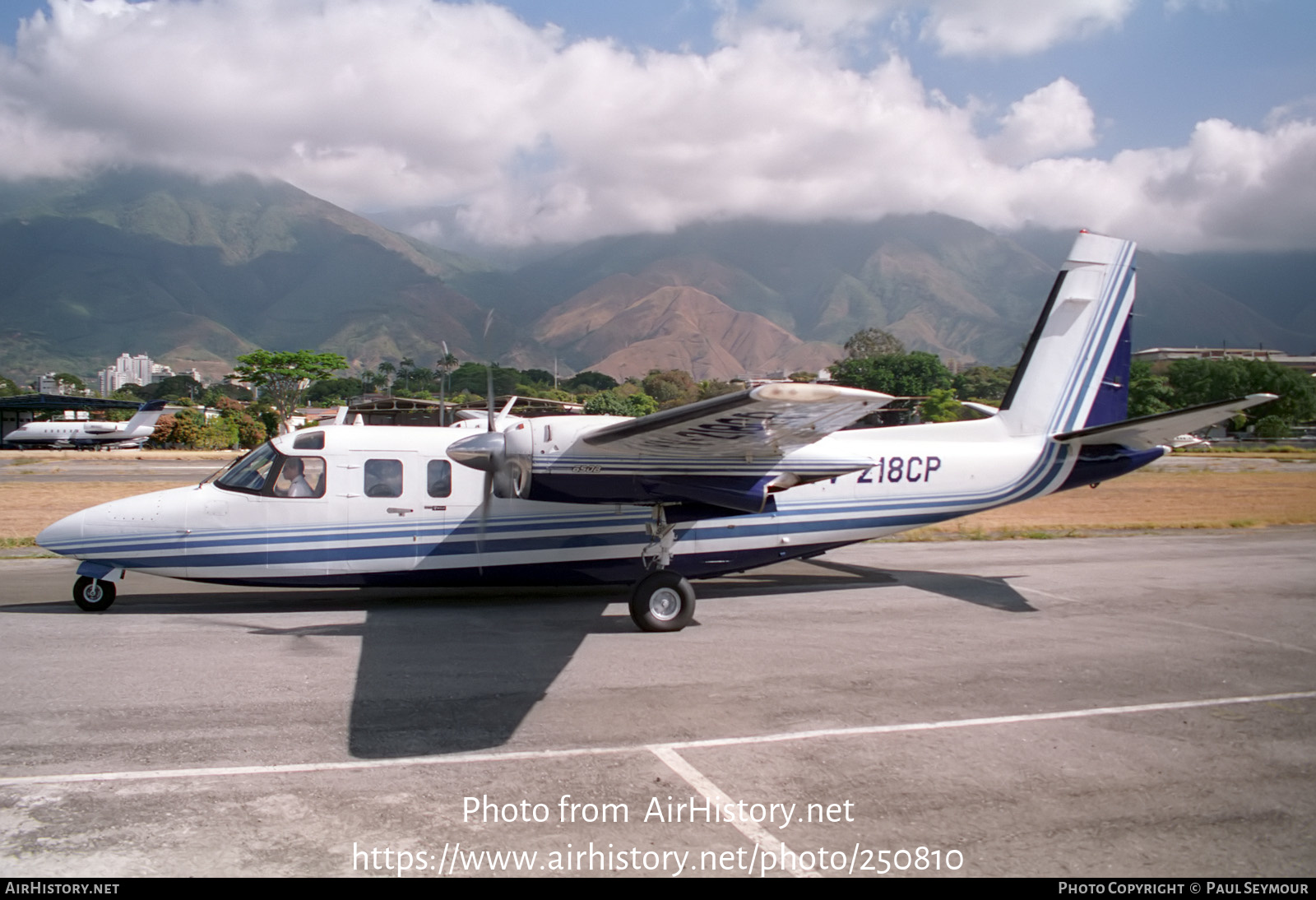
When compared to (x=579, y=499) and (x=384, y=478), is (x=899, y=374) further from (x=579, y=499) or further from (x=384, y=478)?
(x=384, y=478)

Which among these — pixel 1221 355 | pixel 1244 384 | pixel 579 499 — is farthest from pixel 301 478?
pixel 1221 355

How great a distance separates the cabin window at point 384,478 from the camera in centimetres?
1056

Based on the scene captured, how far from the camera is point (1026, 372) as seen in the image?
12.8 m

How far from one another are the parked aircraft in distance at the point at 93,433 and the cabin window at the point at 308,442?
6754 centimetres

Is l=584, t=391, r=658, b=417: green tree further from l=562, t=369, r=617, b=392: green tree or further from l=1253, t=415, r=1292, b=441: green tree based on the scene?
l=1253, t=415, r=1292, b=441: green tree

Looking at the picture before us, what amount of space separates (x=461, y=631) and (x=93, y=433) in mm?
76216

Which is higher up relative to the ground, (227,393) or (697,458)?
(227,393)

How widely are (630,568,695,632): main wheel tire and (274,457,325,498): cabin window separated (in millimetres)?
4091

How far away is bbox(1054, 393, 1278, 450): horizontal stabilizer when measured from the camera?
9422 mm

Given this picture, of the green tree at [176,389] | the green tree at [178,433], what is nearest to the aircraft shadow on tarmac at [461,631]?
the green tree at [178,433]

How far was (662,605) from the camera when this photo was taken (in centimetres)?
979

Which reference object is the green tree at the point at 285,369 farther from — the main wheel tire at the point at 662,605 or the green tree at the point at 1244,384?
the green tree at the point at 1244,384

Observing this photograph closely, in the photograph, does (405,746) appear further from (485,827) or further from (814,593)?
(814,593)

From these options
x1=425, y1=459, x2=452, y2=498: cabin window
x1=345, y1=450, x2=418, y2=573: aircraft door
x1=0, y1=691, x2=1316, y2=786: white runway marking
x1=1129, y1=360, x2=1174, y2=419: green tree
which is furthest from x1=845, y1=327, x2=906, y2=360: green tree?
x1=0, y1=691, x2=1316, y2=786: white runway marking
